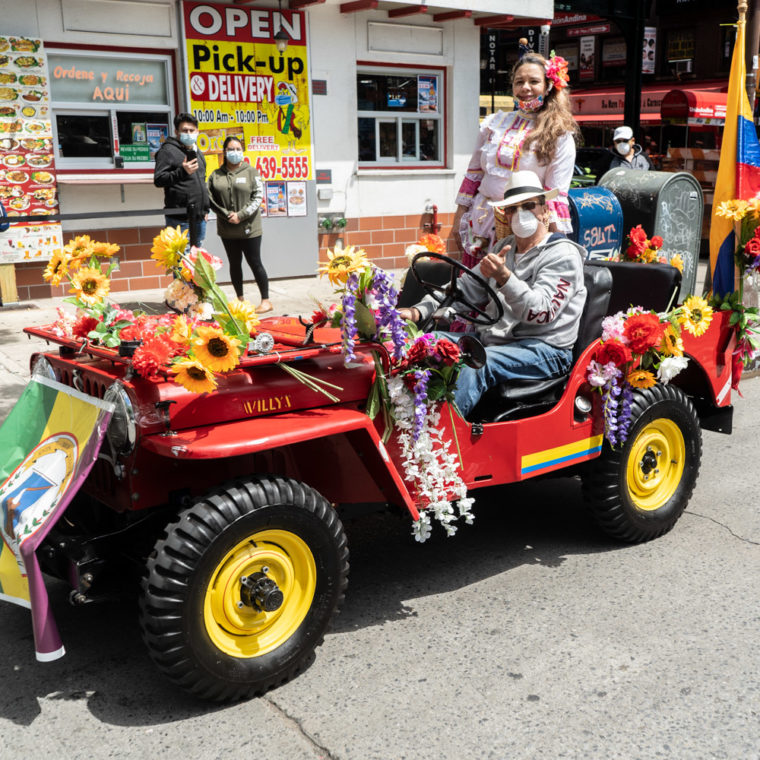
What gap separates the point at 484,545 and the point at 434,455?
1.03 m

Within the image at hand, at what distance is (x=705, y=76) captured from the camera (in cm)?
2372

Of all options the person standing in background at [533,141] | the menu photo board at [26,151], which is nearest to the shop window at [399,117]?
the menu photo board at [26,151]

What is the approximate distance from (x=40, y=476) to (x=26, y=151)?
7.18 m

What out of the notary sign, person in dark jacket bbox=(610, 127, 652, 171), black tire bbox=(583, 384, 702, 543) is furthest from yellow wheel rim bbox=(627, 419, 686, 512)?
the notary sign

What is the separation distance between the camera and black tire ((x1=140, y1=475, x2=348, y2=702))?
267cm

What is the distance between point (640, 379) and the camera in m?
3.84

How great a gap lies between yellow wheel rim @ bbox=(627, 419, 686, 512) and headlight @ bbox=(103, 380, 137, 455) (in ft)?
7.35

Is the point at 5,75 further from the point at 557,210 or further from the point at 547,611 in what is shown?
the point at 547,611

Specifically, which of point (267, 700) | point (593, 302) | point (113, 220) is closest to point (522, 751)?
point (267, 700)

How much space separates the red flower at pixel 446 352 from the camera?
321 cm

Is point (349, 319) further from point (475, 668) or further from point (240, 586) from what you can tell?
point (475, 668)

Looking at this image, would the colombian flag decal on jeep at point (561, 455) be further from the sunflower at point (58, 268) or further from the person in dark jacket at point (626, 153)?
the person in dark jacket at point (626, 153)

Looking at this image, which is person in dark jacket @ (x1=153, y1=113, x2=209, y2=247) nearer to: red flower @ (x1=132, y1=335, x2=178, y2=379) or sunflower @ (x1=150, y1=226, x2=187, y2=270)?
sunflower @ (x1=150, y1=226, x2=187, y2=270)

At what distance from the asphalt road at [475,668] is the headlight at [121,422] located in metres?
0.82
